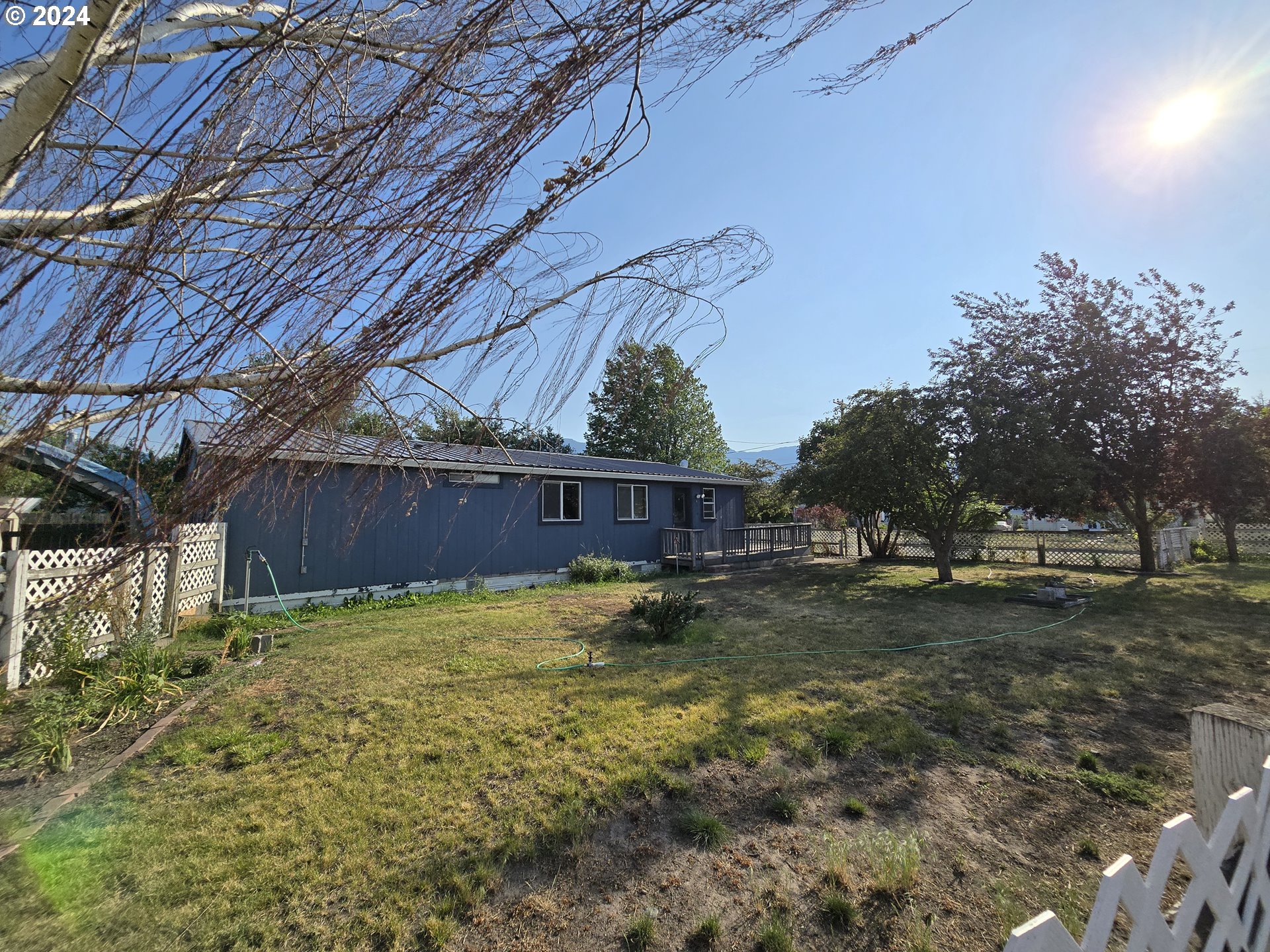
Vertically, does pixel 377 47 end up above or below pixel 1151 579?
above

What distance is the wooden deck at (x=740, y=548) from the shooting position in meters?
14.4

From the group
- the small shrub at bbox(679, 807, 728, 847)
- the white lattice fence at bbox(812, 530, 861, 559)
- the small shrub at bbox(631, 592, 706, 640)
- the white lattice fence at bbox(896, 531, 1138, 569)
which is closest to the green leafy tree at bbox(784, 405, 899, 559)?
the white lattice fence at bbox(812, 530, 861, 559)

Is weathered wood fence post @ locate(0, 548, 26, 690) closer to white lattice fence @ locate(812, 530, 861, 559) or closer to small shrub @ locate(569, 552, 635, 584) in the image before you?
small shrub @ locate(569, 552, 635, 584)

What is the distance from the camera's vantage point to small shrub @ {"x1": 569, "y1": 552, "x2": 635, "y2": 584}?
12367mm

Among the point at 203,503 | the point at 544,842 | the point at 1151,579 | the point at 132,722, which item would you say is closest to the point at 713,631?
the point at 544,842

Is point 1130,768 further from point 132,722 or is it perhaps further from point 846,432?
point 846,432

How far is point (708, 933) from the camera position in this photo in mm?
2014

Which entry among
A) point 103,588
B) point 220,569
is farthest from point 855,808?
point 220,569

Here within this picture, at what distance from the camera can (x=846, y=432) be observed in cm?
1385

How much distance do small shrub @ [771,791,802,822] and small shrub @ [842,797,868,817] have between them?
24 cm

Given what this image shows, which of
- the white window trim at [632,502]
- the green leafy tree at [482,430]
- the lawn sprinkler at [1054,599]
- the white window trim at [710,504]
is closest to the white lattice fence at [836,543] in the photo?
the white window trim at [710,504]

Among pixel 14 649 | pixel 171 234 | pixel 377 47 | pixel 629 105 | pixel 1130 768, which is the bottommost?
pixel 1130 768

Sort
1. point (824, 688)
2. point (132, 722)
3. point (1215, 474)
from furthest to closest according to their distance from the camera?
point (1215, 474), point (824, 688), point (132, 722)

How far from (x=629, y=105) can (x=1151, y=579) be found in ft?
55.4
